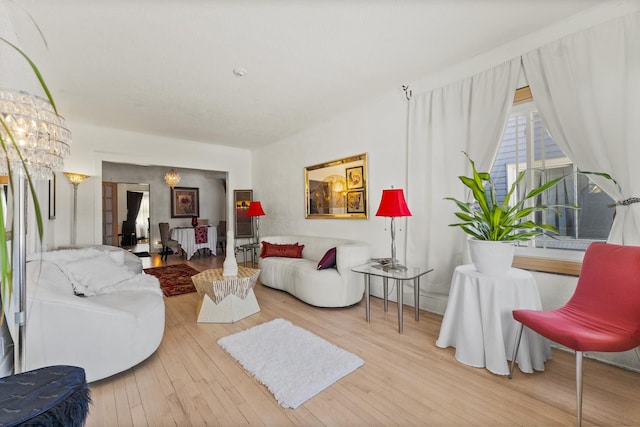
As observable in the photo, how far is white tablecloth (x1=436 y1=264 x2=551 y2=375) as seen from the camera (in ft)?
6.30

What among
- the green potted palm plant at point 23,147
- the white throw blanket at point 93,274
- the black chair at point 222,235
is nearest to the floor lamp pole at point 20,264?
the green potted palm plant at point 23,147

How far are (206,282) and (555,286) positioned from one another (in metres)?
3.22

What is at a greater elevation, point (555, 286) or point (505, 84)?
point (505, 84)

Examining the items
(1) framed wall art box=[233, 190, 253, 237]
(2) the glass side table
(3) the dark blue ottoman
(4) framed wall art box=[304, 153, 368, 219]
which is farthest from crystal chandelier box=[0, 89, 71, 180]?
(1) framed wall art box=[233, 190, 253, 237]

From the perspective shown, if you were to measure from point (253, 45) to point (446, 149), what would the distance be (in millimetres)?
2136

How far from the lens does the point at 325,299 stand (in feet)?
10.6

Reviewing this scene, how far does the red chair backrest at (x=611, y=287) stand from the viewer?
166cm

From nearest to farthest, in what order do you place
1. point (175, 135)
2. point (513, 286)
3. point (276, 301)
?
point (513, 286) → point (276, 301) → point (175, 135)

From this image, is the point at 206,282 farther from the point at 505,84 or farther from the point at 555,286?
the point at 505,84

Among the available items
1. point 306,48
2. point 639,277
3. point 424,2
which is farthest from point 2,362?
point 639,277

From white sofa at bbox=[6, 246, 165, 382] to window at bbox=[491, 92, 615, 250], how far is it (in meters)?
3.38

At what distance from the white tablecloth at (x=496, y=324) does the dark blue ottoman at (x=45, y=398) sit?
2298mm

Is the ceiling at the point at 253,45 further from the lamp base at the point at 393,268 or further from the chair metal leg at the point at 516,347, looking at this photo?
the chair metal leg at the point at 516,347

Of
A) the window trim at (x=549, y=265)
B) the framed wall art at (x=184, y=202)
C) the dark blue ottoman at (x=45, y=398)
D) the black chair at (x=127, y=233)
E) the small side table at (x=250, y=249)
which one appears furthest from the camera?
the black chair at (x=127, y=233)
